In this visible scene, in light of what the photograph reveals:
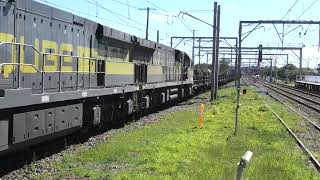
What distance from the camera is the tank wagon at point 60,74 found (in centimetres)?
1034

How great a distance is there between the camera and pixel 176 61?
1371 inches

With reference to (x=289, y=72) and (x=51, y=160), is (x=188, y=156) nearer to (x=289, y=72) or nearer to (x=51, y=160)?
(x=51, y=160)

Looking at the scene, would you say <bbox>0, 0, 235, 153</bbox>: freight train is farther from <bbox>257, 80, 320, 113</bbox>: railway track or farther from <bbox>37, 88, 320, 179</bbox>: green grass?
<bbox>257, 80, 320, 113</bbox>: railway track

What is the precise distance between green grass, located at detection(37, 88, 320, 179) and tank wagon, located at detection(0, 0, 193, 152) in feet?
3.52

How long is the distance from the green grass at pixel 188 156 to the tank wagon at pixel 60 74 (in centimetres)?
107

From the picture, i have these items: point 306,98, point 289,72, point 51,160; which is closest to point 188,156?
point 51,160

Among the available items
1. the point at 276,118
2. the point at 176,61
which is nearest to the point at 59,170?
the point at 276,118

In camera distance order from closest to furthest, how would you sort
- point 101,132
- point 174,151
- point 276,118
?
point 174,151 < point 101,132 < point 276,118

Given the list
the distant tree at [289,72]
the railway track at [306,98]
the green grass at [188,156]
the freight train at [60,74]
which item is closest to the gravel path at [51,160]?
the green grass at [188,156]

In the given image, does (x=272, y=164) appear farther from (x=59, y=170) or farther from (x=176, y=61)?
(x=176, y=61)

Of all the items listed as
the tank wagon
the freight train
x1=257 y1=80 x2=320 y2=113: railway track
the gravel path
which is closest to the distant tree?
x1=257 y1=80 x2=320 y2=113: railway track

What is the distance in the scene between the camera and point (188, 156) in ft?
39.0

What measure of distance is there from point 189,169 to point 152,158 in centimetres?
131

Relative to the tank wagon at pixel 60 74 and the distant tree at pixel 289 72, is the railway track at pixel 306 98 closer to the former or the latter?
the tank wagon at pixel 60 74
